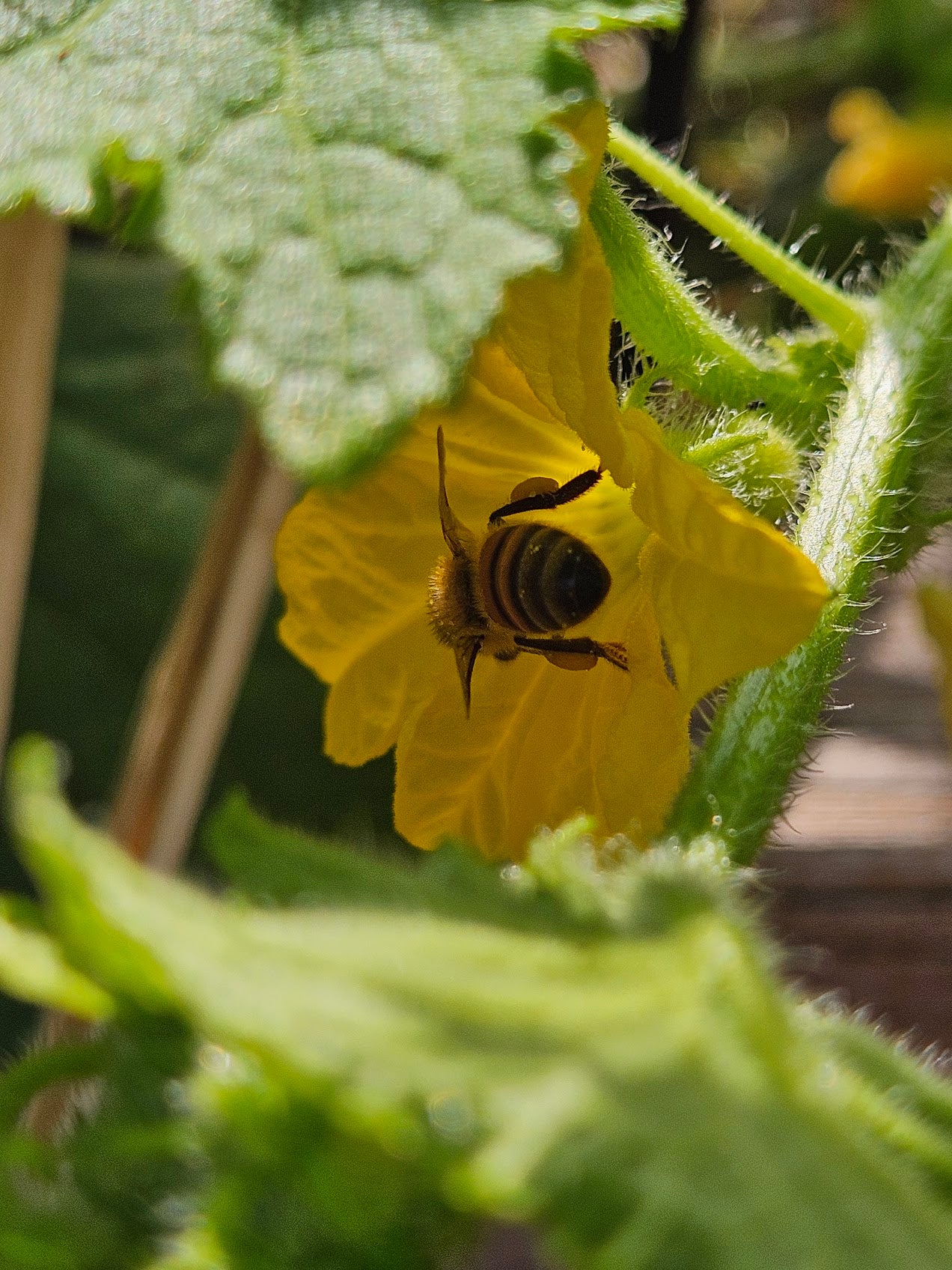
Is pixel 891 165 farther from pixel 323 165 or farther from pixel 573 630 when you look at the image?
pixel 323 165

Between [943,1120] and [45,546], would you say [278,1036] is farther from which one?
[45,546]

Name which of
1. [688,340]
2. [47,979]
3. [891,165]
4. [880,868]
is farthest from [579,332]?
[891,165]

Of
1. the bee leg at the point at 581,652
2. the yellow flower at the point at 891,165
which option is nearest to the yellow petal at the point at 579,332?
the bee leg at the point at 581,652

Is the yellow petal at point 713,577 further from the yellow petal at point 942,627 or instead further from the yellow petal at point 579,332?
the yellow petal at point 942,627

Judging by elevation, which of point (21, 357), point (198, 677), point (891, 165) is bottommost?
point (198, 677)

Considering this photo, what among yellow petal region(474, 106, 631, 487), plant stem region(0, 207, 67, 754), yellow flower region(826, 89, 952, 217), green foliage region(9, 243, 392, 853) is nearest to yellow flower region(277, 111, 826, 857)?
yellow petal region(474, 106, 631, 487)

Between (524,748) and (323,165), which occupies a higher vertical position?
(323,165)

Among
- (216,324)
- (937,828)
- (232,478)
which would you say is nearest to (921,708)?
(937,828)

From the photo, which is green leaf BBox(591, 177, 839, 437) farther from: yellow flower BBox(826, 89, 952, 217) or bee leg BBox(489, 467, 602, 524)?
yellow flower BBox(826, 89, 952, 217)
